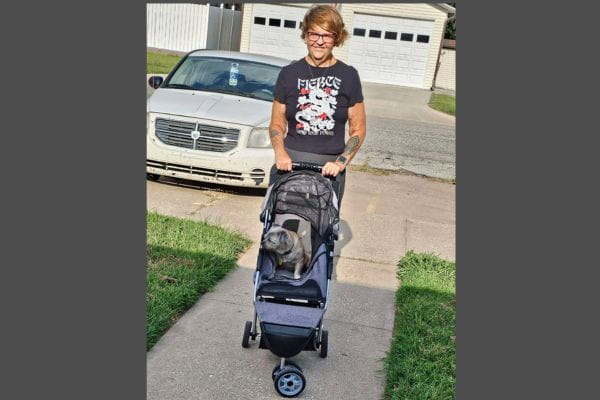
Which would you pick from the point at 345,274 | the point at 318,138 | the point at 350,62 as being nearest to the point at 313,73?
the point at 318,138

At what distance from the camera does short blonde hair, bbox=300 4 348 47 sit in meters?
3.58

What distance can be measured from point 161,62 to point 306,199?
250cm

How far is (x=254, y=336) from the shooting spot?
389 centimetres

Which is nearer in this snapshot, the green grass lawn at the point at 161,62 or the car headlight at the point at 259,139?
the green grass lawn at the point at 161,62

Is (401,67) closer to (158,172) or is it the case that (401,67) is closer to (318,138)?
(318,138)

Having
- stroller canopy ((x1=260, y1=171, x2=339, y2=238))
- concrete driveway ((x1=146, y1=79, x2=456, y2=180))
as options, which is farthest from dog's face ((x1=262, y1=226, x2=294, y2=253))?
concrete driveway ((x1=146, y1=79, x2=456, y2=180))

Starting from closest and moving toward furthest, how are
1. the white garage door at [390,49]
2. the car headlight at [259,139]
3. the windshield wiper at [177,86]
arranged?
the white garage door at [390,49], the car headlight at [259,139], the windshield wiper at [177,86]

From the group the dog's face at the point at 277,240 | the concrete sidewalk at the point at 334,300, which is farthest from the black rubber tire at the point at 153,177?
the dog's face at the point at 277,240

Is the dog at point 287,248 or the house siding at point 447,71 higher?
the house siding at point 447,71

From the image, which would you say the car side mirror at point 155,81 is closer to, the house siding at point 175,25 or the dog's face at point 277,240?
the house siding at point 175,25

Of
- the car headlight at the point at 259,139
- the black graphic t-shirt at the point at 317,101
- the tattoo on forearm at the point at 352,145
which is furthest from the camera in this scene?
the car headlight at the point at 259,139

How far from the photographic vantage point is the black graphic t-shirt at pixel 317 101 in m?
3.79

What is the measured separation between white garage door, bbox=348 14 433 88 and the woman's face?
79cm

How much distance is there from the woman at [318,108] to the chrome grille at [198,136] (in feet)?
5.87
